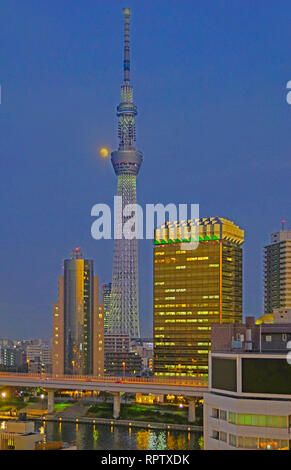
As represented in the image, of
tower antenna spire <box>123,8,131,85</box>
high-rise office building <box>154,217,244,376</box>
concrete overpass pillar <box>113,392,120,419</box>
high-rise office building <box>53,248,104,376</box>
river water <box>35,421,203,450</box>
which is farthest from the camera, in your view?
tower antenna spire <box>123,8,131,85</box>

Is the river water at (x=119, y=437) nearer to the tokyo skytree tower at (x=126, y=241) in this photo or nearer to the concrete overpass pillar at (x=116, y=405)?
the concrete overpass pillar at (x=116, y=405)

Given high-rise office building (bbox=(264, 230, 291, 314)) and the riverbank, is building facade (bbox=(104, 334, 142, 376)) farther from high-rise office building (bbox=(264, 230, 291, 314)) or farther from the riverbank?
the riverbank

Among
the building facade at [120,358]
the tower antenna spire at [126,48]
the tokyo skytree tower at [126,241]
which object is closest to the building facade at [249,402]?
the building facade at [120,358]

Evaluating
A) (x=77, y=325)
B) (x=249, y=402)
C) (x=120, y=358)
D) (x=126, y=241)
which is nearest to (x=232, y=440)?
(x=249, y=402)

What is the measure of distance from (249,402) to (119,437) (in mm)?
35552

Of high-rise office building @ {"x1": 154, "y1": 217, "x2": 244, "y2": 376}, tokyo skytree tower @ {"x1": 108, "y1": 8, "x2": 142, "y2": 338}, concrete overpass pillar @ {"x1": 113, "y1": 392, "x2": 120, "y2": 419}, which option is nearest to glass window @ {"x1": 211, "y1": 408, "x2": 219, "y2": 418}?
concrete overpass pillar @ {"x1": 113, "y1": 392, "x2": 120, "y2": 419}

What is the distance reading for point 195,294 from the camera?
322 feet

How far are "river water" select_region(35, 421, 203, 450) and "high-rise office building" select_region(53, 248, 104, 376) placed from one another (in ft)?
125

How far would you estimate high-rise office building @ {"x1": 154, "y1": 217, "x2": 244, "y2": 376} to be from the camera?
9644 cm

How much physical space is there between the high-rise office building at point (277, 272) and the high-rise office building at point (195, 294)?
21079 mm

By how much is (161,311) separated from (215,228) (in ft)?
43.9

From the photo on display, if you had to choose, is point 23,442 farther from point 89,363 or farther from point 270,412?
point 89,363

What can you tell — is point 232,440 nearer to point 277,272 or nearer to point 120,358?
point 277,272

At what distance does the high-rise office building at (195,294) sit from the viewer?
96.4 meters
